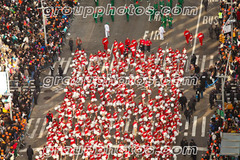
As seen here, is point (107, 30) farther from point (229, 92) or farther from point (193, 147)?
point (193, 147)

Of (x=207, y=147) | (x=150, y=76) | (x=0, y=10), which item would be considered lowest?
(x=207, y=147)

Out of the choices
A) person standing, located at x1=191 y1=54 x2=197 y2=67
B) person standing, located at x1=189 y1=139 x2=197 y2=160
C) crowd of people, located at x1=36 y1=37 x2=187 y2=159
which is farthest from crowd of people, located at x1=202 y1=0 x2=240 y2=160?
crowd of people, located at x1=36 y1=37 x2=187 y2=159

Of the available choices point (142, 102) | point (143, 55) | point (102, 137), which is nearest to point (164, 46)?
point (143, 55)

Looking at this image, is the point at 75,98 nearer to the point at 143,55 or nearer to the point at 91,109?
the point at 91,109

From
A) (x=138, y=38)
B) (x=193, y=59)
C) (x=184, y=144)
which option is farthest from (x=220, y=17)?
(x=184, y=144)

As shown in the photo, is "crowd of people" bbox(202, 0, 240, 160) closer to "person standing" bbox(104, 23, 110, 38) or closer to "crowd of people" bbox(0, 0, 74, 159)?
"person standing" bbox(104, 23, 110, 38)

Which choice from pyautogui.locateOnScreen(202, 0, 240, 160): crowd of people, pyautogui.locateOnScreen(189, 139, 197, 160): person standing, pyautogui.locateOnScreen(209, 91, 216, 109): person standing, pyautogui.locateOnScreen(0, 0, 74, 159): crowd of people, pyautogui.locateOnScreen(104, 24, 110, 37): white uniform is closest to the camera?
pyautogui.locateOnScreen(202, 0, 240, 160): crowd of people

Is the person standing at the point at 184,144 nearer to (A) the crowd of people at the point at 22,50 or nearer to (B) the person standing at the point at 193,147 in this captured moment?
(B) the person standing at the point at 193,147
